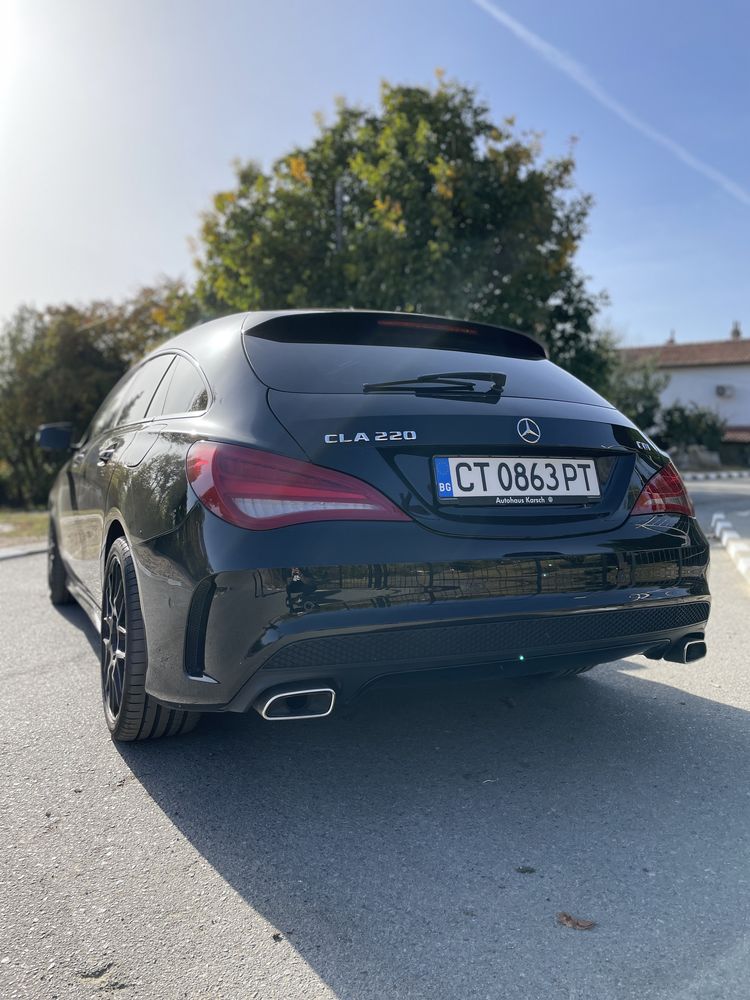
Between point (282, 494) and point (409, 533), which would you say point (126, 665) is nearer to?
point (282, 494)

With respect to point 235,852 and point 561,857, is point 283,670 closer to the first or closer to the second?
point 235,852

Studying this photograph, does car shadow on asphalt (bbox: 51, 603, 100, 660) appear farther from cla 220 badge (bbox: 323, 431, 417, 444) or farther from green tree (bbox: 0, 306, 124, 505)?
green tree (bbox: 0, 306, 124, 505)

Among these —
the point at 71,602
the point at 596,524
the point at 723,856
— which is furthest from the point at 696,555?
the point at 71,602

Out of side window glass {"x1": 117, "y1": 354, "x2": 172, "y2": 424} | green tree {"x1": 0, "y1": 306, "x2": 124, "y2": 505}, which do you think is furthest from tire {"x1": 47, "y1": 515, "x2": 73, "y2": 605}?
green tree {"x1": 0, "y1": 306, "x2": 124, "y2": 505}

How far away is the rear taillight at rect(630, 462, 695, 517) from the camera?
120 inches

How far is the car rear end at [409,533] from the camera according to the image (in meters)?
2.49

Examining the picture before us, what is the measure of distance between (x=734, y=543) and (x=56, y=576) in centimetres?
610

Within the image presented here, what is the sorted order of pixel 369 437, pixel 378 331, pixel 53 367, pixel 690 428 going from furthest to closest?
pixel 690 428, pixel 53 367, pixel 378 331, pixel 369 437

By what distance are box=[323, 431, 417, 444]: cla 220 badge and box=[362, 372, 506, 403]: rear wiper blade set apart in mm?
204

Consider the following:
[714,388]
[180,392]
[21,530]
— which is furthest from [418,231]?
[714,388]

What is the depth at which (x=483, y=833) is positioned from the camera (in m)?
2.60

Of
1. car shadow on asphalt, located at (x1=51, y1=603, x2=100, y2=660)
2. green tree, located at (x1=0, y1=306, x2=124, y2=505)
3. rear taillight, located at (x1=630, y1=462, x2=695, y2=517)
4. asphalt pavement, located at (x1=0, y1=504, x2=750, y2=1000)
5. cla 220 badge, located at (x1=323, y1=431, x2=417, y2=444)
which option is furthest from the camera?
green tree, located at (x1=0, y1=306, x2=124, y2=505)

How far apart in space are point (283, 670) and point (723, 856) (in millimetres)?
1286

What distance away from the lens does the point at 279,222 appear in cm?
1916
